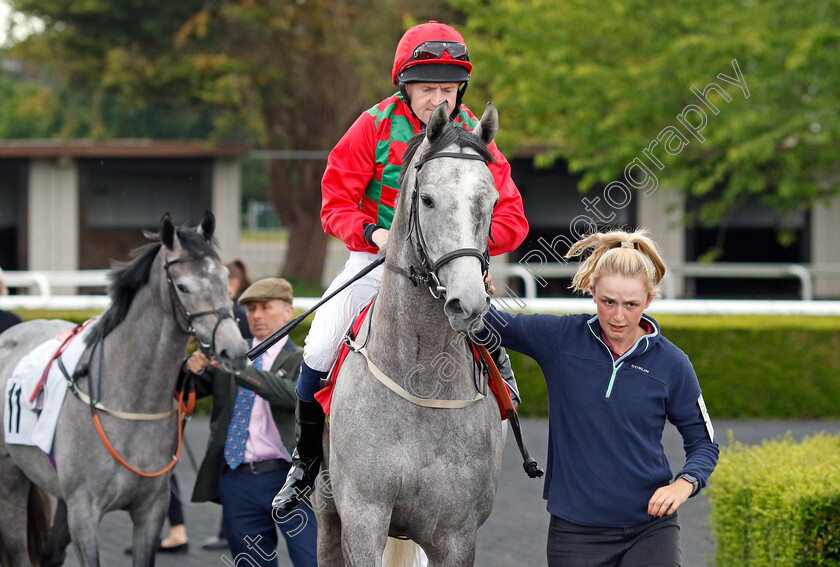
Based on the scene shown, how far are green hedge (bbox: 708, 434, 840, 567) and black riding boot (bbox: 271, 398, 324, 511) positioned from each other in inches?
75.5

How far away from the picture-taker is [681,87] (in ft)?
42.2

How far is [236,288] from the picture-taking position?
6555 millimetres

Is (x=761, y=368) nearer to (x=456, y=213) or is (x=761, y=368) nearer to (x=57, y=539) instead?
(x=57, y=539)

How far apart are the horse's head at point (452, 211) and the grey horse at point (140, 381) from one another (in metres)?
1.95

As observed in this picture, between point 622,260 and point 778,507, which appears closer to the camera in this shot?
point 622,260

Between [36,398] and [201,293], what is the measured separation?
3.34ft

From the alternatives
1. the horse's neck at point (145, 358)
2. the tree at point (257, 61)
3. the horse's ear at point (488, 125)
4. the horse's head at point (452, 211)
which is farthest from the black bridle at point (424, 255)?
the tree at point (257, 61)

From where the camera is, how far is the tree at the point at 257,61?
17.1m

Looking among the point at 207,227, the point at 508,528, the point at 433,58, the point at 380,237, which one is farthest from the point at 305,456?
the point at 508,528

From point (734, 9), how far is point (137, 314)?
10.4 m

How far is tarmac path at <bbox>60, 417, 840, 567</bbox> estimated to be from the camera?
18.8ft

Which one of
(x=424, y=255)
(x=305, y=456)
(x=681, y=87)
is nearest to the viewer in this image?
Result: (x=424, y=255)

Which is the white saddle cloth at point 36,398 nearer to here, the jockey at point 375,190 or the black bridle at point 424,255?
the jockey at point 375,190

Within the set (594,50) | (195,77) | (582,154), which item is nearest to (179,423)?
(582,154)
